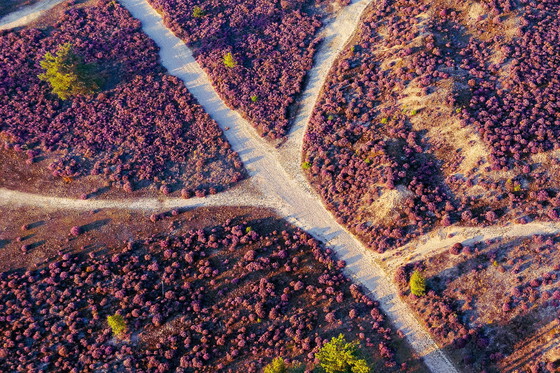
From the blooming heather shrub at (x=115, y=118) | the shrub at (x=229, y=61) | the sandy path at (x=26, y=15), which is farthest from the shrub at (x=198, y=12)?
the sandy path at (x=26, y=15)

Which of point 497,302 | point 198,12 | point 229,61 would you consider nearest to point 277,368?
point 497,302

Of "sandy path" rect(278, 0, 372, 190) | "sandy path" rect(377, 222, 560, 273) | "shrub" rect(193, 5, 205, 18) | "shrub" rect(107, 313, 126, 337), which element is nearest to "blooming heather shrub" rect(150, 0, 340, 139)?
"shrub" rect(193, 5, 205, 18)

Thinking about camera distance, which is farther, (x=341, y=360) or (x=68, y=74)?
(x=68, y=74)

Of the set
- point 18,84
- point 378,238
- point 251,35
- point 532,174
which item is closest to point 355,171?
point 378,238

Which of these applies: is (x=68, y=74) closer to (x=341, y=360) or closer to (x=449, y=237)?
(x=341, y=360)

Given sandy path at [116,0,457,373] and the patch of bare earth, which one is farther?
sandy path at [116,0,457,373]

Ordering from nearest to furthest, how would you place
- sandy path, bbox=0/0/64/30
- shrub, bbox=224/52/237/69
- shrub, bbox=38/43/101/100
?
shrub, bbox=38/43/101/100 < shrub, bbox=224/52/237/69 < sandy path, bbox=0/0/64/30

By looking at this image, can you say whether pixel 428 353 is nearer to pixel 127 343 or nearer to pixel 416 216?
pixel 416 216

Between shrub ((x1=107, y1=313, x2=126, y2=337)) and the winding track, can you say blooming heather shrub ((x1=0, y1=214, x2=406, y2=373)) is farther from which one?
the winding track
